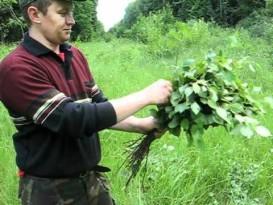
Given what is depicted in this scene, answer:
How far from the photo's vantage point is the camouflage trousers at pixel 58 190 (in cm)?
245

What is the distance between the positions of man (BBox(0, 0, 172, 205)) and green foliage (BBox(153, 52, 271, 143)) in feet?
0.34

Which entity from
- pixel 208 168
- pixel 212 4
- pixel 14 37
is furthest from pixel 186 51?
pixel 212 4

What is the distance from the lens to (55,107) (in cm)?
220

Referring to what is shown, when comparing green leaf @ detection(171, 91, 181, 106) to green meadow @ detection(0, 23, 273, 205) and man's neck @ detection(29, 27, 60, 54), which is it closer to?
man's neck @ detection(29, 27, 60, 54)

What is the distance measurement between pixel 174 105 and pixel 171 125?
0.16 metres

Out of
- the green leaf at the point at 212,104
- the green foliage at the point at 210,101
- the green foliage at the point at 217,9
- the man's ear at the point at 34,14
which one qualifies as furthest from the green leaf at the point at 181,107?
the green foliage at the point at 217,9

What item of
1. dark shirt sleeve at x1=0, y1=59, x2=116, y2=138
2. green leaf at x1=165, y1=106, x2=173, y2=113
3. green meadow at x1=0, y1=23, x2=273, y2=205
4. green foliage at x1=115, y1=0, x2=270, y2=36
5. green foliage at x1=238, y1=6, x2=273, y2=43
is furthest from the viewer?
green foliage at x1=115, y1=0, x2=270, y2=36

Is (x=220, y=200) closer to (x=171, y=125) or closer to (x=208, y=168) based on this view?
(x=208, y=168)

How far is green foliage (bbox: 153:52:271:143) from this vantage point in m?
2.35

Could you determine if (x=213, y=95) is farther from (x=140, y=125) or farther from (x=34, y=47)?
(x=34, y=47)

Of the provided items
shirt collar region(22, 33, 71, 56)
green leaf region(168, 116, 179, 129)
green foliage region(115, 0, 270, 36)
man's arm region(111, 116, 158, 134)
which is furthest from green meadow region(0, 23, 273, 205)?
green foliage region(115, 0, 270, 36)

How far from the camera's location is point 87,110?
7.22 ft

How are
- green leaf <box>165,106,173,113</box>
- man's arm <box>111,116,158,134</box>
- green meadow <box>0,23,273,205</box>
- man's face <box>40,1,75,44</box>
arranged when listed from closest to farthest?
man's face <box>40,1,75,44</box> → green leaf <box>165,106,173,113</box> → man's arm <box>111,116,158,134</box> → green meadow <box>0,23,273,205</box>

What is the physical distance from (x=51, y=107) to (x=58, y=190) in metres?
0.47
